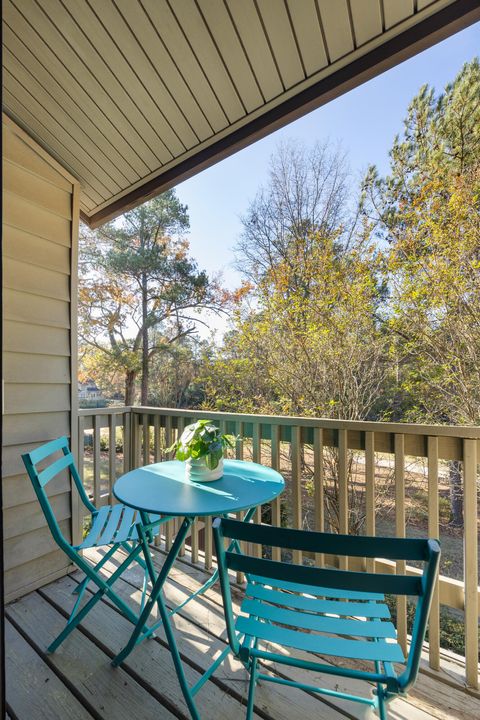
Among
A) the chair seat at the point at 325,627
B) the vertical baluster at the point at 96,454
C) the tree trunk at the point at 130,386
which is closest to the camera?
the chair seat at the point at 325,627

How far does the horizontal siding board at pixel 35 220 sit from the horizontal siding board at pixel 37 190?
0.04 m

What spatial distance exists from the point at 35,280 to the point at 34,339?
0.38 m

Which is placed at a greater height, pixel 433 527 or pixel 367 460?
pixel 367 460

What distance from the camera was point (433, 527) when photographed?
5.26 ft

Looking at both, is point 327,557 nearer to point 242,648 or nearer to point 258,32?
point 242,648

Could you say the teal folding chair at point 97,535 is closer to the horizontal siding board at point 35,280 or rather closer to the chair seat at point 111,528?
the chair seat at point 111,528

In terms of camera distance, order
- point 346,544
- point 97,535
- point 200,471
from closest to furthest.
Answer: point 346,544 → point 200,471 → point 97,535

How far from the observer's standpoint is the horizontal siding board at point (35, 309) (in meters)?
2.07

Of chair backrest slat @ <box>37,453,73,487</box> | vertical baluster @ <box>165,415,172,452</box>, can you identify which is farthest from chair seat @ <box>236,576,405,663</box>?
vertical baluster @ <box>165,415,172,452</box>

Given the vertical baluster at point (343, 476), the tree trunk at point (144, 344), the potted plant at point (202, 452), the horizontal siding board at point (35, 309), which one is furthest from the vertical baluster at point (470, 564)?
the tree trunk at point (144, 344)

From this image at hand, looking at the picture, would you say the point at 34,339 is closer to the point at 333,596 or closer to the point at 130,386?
the point at 333,596

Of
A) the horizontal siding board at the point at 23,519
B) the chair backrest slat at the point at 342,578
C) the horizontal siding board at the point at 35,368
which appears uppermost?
the horizontal siding board at the point at 35,368

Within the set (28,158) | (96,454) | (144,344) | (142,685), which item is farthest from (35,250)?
(144,344)

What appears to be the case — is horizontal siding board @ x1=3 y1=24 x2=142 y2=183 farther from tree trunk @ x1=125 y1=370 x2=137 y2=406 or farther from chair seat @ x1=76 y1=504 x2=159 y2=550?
tree trunk @ x1=125 y1=370 x2=137 y2=406
